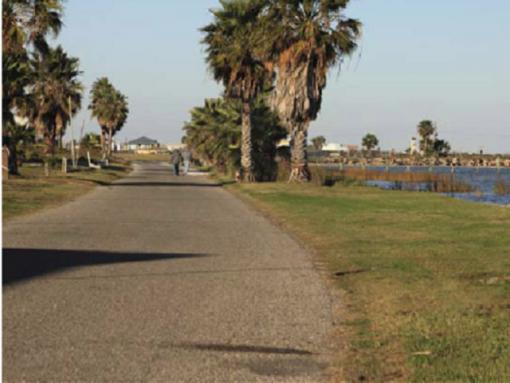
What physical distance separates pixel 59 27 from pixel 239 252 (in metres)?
26.3

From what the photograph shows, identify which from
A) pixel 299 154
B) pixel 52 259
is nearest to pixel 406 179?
pixel 299 154

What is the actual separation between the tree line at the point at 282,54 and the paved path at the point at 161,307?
79.4 feet

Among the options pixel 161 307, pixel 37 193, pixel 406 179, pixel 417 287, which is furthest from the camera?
pixel 406 179

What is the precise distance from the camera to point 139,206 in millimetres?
26422

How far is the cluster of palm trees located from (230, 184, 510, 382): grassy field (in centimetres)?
1759

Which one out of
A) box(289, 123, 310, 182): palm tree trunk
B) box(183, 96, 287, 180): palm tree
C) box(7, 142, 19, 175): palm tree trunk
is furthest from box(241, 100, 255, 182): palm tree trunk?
box(7, 142, 19, 175): palm tree trunk

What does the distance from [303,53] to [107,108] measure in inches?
2833

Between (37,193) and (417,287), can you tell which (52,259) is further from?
(37,193)

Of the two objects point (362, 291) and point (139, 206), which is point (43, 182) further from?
point (362, 291)

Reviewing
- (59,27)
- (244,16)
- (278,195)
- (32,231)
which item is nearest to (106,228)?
(32,231)

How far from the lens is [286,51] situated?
1652 inches

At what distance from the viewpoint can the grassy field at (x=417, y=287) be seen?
7.09 meters

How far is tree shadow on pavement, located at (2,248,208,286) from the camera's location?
11.9 meters

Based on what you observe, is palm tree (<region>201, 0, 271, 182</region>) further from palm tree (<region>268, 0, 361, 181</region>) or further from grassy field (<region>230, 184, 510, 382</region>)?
grassy field (<region>230, 184, 510, 382</region>)
